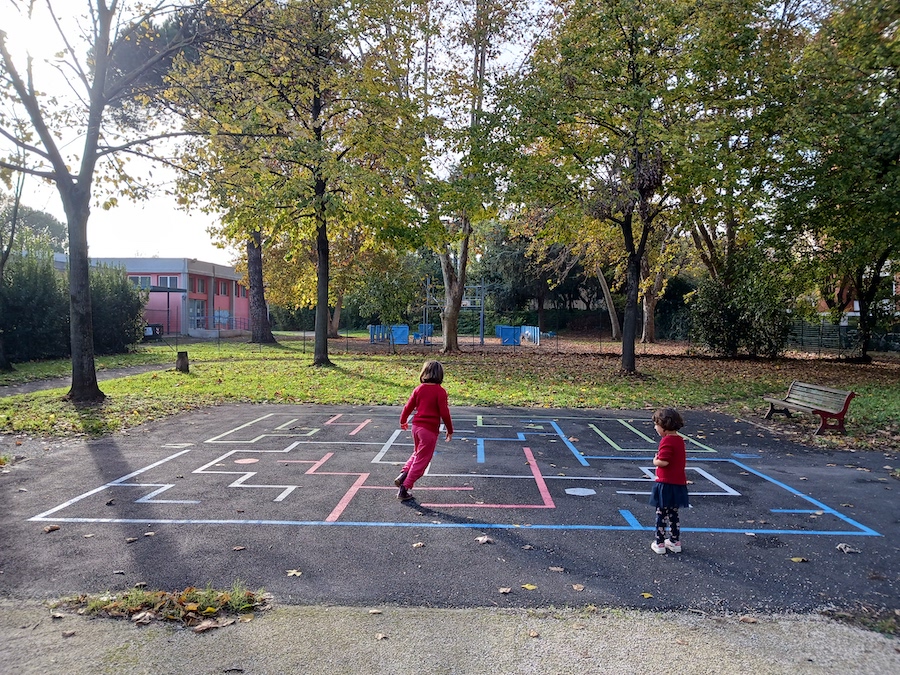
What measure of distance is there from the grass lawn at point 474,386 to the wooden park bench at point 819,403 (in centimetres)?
30

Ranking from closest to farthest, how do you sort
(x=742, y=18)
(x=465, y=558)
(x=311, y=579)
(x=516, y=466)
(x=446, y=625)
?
(x=446, y=625) → (x=311, y=579) → (x=465, y=558) → (x=516, y=466) → (x=742, y=18)

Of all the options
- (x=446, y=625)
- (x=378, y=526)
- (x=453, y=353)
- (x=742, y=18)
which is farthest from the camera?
(x=453, y=353)

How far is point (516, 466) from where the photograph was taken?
314 inches

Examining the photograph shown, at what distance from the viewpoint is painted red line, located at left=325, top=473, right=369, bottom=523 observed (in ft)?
19.4

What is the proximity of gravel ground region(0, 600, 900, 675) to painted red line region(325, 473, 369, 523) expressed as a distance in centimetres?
186

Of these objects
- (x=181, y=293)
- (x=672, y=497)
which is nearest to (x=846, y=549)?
(x=672, y=497)

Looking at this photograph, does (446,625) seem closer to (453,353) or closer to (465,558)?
(465,558)

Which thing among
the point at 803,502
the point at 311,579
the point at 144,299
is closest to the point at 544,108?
the point at 803,502

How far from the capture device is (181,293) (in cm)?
4088

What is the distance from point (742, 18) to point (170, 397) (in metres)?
17.9

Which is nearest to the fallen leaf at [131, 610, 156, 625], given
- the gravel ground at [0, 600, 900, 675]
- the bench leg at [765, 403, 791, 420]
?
the gravel ground at [0, 600, 900, 675]

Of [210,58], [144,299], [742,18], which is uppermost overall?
[742,18]

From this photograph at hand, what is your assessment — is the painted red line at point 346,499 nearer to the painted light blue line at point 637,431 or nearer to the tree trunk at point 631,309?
the painted light blue line at point 637,431

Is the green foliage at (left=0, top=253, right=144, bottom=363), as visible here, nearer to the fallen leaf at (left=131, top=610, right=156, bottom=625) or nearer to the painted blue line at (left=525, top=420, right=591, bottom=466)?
the painted blue line at (left=525, top=420, right=591, bottom=466)
